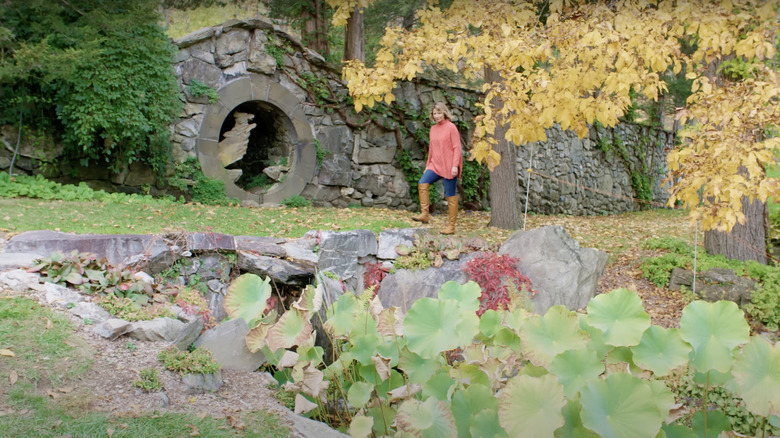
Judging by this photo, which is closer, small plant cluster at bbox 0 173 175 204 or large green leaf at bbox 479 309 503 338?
large green leaf at bbox 479 309 503 338

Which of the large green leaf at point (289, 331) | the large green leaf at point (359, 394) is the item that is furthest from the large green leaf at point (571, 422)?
the large green leaf at point (289, 331)

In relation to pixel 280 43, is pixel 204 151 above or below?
below

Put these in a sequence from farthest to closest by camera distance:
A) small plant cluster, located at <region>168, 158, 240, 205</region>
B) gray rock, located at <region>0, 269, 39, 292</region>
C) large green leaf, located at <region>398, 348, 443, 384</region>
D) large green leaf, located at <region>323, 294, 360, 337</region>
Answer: small plant cluster, located at <region>168, 158, 240, 205</region> → gray rock, located at <region>0, 269, 39, 292</region> → large green leaf, located at <region>323, 294, 360, 337</region> → large green leaf, located at <region>398, 348, 443, 384</region>

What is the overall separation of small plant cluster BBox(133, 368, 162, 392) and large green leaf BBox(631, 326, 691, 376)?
218 centimetres

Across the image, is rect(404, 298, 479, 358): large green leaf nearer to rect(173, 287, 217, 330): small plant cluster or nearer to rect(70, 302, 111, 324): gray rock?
rect(70, 302, 111, 324): gray rock

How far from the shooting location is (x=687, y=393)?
152 inches

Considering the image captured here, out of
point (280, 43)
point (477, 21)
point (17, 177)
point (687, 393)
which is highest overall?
point (280, 43)

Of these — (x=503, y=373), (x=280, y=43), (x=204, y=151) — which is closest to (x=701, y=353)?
(x=503, y=373)

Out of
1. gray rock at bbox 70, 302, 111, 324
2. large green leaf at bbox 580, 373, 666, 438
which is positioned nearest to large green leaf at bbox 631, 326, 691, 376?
large green leaf at bbox 580, 373, 666, 438

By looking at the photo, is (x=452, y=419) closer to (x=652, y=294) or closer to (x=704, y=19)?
(x=704, y=19)

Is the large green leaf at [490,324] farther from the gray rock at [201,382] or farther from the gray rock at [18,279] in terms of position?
the gray rock at [18,279]

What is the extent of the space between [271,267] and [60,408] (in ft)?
9.74

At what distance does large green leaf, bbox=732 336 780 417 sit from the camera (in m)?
1.97

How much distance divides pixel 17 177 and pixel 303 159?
4177 millimetres
